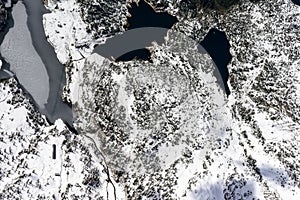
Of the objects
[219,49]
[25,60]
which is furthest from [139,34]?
[25,60]

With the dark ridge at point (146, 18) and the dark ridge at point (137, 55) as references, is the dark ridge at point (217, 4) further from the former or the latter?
the dark ridge at point (137, 55)

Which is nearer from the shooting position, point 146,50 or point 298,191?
point 298,191

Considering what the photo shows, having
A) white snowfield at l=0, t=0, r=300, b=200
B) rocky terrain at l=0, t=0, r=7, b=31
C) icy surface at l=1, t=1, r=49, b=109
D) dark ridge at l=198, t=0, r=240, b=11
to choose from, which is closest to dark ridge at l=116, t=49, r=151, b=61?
white snowfield at l=0, t=0, r=300, b=200

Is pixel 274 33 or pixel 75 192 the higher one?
pixel 274 33

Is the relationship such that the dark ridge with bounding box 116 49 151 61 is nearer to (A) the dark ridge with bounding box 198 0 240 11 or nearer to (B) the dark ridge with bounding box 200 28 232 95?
(B) the dark ridge with bounding box 200 28 232 95

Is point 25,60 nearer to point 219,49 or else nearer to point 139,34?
point 139,34

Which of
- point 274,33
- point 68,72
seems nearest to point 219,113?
point 274,33

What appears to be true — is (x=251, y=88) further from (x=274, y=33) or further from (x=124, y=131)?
(x=124, y=131)
